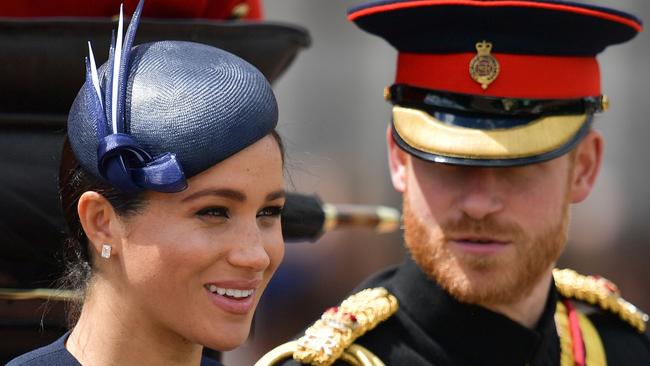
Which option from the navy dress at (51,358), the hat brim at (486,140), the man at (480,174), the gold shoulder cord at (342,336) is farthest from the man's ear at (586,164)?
the navy dress at (51,358)

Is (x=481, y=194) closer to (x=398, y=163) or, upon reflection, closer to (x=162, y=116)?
(x=398, y=163)

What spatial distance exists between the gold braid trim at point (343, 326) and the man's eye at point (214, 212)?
847mm

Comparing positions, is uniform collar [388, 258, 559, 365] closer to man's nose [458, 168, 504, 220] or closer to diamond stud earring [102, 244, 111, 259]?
man's nose [458, 168, 504, 220]

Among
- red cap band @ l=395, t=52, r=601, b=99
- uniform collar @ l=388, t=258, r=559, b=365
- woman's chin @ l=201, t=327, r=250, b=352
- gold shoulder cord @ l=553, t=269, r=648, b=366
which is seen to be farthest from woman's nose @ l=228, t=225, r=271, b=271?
gold shoulder cord @ l=553, t=269, r=648, b=366

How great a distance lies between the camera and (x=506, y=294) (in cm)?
349

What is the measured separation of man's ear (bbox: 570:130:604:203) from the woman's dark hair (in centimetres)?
118

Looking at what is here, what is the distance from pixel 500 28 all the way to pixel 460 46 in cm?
12

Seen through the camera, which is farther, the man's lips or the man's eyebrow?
the man's lips

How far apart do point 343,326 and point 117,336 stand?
932mm

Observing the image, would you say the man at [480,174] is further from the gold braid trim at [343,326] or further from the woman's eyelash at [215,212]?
the woman's eyelash at [215,212]

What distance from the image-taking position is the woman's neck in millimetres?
2670

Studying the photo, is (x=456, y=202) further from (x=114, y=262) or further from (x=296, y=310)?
(x=296, y=310)

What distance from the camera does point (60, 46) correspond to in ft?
10.4

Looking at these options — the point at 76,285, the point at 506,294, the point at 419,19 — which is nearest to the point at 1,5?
the point at 76,285
